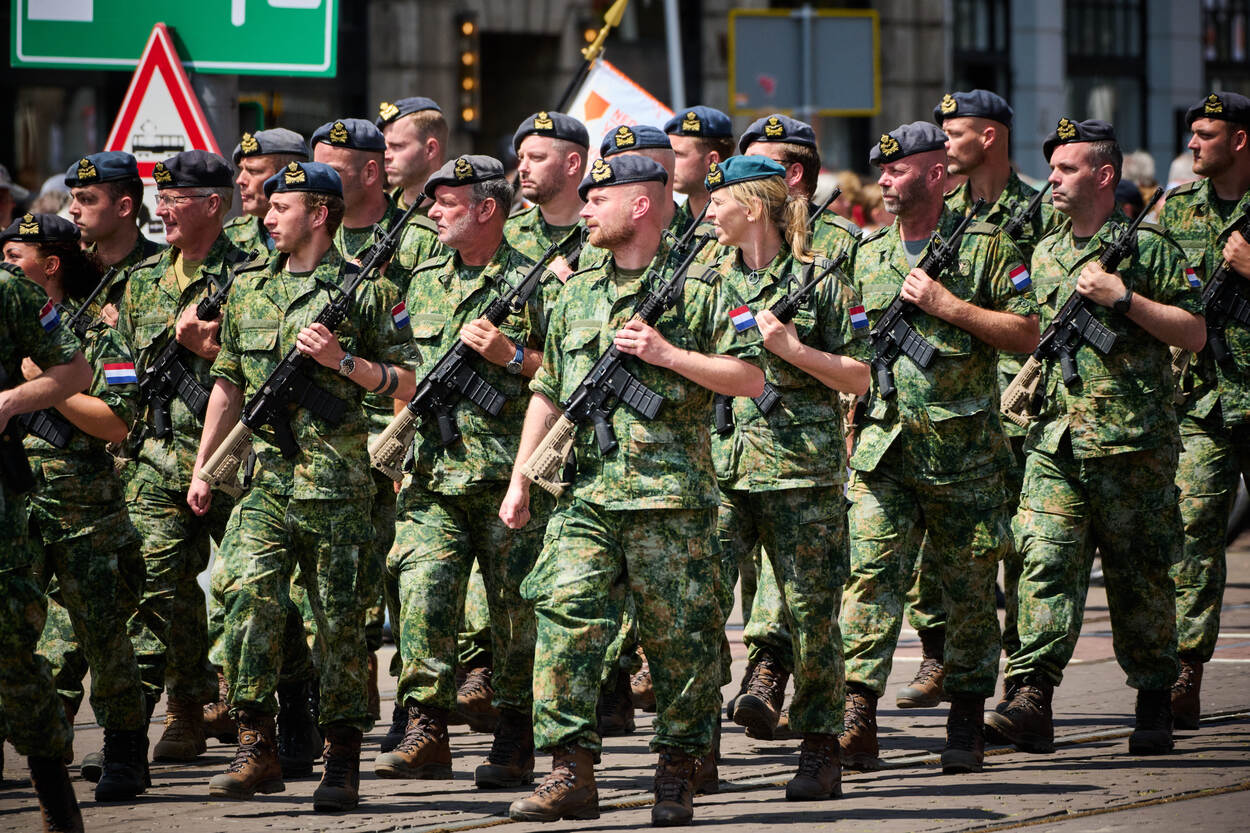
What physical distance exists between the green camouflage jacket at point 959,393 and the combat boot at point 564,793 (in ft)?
6.30

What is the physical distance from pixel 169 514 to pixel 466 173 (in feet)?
6.10

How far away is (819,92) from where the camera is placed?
59.6 feet

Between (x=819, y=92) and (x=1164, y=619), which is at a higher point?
(x=819, y=92)

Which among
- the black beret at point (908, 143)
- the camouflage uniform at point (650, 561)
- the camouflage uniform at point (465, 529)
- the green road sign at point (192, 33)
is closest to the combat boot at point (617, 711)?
the camouflage uniform at point (465, 529)

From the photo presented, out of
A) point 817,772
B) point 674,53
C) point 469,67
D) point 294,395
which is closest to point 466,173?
point 294,395

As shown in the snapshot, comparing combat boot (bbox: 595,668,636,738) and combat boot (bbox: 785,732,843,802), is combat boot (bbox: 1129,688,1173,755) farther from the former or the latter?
combat boot (bbox: 595,668,636,738)

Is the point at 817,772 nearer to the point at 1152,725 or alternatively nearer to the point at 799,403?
the point at 799,403

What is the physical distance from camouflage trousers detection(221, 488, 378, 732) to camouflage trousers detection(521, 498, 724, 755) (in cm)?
90

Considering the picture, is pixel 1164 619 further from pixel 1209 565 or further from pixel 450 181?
pixel 450 181

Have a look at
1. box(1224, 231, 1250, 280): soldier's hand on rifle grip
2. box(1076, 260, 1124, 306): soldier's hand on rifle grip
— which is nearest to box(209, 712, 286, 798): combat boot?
box(1076, 260, 1124, 306): soldier's hand on rifle grip

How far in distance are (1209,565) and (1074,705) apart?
3.16 ft

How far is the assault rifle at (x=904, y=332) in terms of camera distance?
8.08 meters

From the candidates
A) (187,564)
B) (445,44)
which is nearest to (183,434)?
(187,564)

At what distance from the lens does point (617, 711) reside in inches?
353
